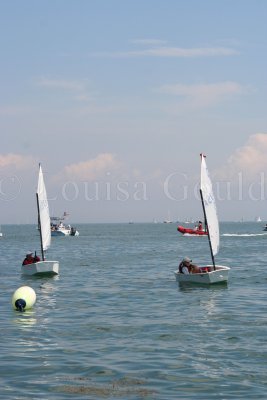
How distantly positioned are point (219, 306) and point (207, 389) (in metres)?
15.8

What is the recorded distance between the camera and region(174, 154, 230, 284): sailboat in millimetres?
40625

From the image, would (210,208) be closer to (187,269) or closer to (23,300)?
(187,269)

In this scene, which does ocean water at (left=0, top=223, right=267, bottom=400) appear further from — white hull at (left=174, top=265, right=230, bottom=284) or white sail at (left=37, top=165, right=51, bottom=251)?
white sail at (left=37, top=165, right=51, bottom=251)

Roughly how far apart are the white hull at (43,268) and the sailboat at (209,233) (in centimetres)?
1119

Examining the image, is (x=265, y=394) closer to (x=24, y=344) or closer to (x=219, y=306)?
(x=24, y=344)

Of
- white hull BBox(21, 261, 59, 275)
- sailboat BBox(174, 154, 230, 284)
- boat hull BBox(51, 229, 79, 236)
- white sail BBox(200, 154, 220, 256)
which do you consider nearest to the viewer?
sailboat BBox(174, 154, 230, 284)

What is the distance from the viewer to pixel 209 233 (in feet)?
147

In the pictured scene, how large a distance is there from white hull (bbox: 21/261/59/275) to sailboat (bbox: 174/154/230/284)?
1119cm

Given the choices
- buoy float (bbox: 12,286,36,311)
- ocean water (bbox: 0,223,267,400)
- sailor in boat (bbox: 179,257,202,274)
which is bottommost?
ocean water (bbox: 0,223,267,400)

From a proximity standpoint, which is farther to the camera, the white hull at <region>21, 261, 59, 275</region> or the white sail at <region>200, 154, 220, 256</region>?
the white hull at <region>21, 261, 59, 275</region>

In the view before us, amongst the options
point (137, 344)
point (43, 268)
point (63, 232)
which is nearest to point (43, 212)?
point (43, 268)

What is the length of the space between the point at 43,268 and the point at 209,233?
517 inches

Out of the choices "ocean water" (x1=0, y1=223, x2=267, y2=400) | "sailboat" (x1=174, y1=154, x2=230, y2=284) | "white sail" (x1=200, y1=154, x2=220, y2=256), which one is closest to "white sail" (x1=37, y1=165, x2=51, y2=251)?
"ocean water" (x1=0, y1=223, x2=267, y2=400)

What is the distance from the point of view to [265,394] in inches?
650
